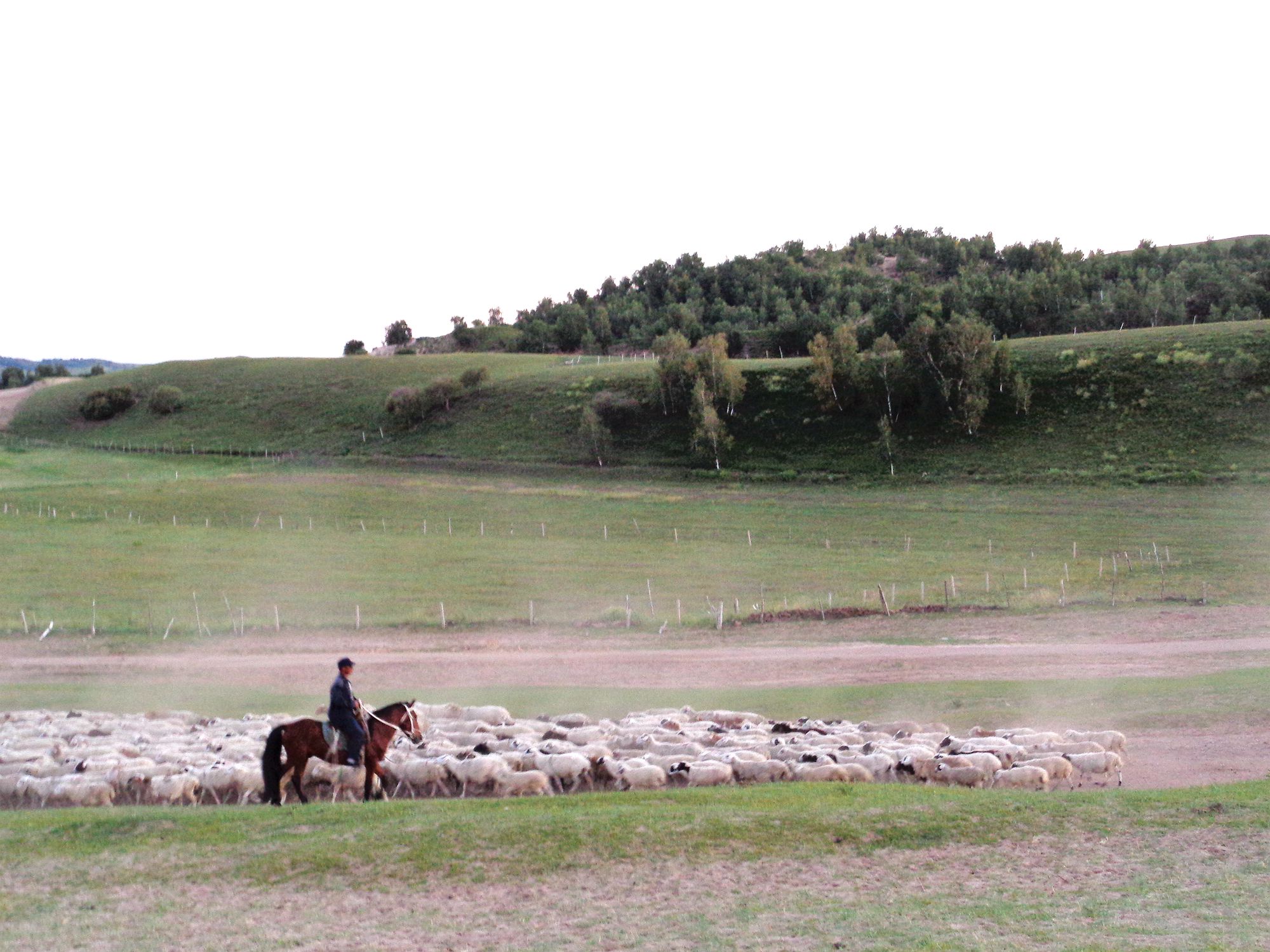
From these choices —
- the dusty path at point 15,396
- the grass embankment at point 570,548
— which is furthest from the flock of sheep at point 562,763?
the dusty path at point 15,396

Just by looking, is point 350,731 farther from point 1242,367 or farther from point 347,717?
point 1242,367

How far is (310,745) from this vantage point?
17656 millimetres

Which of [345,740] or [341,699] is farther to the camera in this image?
[345,740]

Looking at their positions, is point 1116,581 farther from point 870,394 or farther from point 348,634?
point 870,394

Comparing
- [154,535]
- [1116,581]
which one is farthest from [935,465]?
[154,535]

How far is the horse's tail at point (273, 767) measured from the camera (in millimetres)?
17328

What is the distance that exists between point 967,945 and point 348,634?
31509mm

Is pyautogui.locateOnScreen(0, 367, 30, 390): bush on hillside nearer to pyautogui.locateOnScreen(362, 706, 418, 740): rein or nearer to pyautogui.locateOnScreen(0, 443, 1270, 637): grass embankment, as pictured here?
pyautogui.locateOnScreen(0, 443, 1270, 637): grass embankment

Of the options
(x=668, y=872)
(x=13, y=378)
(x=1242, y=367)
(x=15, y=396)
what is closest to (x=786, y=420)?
(x=1242, y=367)

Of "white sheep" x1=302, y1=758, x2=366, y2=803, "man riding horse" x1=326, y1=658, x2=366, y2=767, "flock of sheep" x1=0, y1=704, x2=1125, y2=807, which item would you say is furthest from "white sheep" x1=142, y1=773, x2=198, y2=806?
"man riding horse" x1=326, y1=658, x2=366, y2=767

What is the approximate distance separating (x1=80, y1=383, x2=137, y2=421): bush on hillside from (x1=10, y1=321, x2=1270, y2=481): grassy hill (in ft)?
5.66

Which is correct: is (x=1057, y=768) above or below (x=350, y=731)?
below

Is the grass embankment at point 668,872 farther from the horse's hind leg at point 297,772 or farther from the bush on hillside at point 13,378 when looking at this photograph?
the bush on hillside at point 13,378

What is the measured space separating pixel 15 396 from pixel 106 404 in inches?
944
